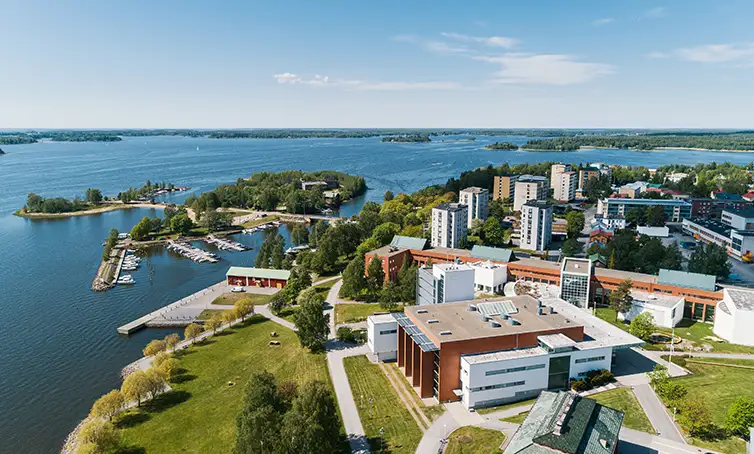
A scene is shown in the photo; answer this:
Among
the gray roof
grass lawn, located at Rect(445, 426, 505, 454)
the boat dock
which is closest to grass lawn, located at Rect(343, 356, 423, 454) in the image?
grass lawn, located at Rect(445, 426, 505, 454)

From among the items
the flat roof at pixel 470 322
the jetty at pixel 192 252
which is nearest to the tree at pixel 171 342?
the flat roof at pixel 470 322

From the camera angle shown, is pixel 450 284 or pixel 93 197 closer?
pixel 450 284

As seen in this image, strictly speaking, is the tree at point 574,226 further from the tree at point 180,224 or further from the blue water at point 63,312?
the tree at point 180,224

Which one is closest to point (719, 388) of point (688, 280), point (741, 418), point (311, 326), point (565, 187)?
point (741, 418)

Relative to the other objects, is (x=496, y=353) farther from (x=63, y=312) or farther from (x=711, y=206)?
(x=711, y=206)

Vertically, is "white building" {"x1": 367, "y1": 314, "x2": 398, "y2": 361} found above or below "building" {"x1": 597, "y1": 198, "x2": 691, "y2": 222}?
below

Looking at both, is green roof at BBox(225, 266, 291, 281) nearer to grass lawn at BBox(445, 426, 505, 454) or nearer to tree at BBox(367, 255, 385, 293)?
tree at BBox(367, 255, 385, 293)
